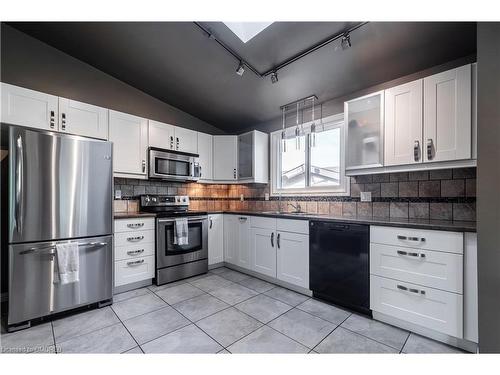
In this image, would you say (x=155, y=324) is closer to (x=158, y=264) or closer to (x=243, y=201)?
(x=158, y=264)

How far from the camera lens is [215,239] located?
3301 millimetres

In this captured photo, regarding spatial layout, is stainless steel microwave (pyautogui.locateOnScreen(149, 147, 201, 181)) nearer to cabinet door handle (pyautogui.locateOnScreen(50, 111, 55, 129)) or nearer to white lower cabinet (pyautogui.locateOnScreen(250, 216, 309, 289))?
cabinet door handle (pyautogui.locateOnScreen(50, 111, 55, 129))

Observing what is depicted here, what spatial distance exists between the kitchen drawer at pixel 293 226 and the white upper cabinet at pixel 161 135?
194 cm

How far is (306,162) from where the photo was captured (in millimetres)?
3209

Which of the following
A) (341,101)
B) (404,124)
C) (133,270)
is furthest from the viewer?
(341,101)

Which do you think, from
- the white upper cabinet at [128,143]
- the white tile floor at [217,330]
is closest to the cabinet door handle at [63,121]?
the white upper cabinet at [128,143]

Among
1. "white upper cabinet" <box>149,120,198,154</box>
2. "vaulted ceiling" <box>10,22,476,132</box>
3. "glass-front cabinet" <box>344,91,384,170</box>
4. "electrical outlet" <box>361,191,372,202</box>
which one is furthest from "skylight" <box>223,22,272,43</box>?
"electrical outlet" <box>361,191,372,202</box>

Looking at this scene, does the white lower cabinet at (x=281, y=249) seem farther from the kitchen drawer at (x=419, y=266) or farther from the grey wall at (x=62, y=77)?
the grey wall at (x=62, y=77)

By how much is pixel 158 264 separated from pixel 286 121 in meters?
2.68

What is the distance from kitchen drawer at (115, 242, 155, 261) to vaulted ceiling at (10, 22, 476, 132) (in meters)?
2.15

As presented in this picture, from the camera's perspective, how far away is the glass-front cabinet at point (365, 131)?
2.15 metres

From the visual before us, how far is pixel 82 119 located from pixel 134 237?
1.45 meters

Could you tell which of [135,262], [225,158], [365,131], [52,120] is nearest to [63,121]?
[52,120]

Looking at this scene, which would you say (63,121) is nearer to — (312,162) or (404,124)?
(312,162)
